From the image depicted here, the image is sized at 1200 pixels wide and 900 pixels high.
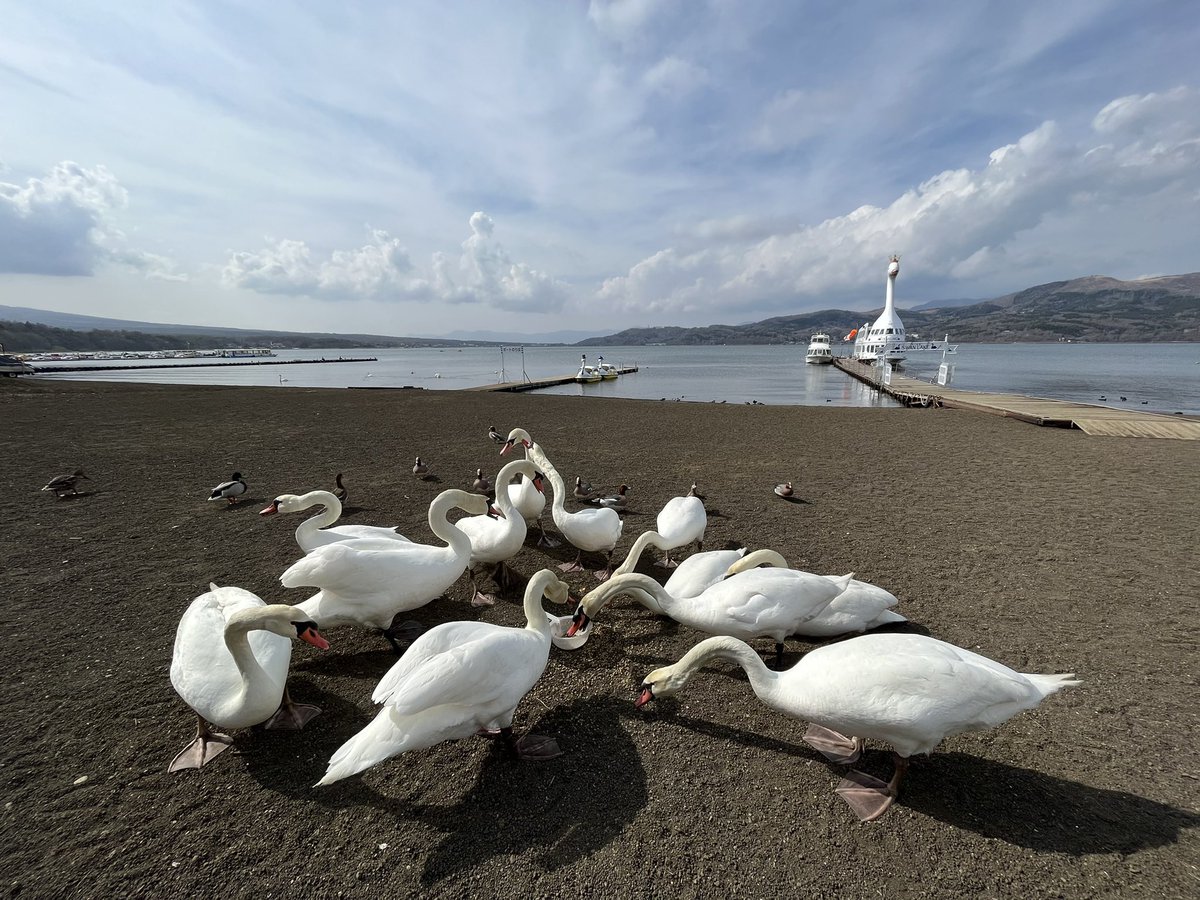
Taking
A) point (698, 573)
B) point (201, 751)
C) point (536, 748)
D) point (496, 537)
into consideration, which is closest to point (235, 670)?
point (201, 751)

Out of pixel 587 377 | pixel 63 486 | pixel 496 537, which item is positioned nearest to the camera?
pixel 496 537

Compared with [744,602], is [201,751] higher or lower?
lower

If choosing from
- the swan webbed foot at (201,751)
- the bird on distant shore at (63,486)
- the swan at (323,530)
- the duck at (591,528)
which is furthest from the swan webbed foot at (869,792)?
the bird on distant shore at (63,486)

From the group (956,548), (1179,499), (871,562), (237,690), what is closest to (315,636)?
(237,690)

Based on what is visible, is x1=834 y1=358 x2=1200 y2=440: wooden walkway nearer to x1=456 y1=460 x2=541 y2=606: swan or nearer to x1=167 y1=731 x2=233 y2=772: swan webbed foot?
x1=456 y1=460 x2=541 y2=606: swan

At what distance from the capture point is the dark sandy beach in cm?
287

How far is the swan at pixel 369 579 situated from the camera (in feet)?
14.5

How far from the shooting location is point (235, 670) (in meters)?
3.61

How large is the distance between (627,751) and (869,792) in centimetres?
175

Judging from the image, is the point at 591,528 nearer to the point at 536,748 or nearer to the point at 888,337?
the point at 536,748

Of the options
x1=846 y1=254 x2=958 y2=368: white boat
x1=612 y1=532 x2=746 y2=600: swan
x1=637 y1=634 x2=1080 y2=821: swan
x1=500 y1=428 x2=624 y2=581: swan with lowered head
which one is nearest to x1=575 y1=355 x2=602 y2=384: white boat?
x1=846 y1=254 x2=958 y2=368: white boat

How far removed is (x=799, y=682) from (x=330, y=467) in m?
12.1

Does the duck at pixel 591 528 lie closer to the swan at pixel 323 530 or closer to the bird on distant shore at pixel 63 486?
the swan at pixel 323 530

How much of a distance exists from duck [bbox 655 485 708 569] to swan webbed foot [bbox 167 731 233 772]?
4.61 metres
